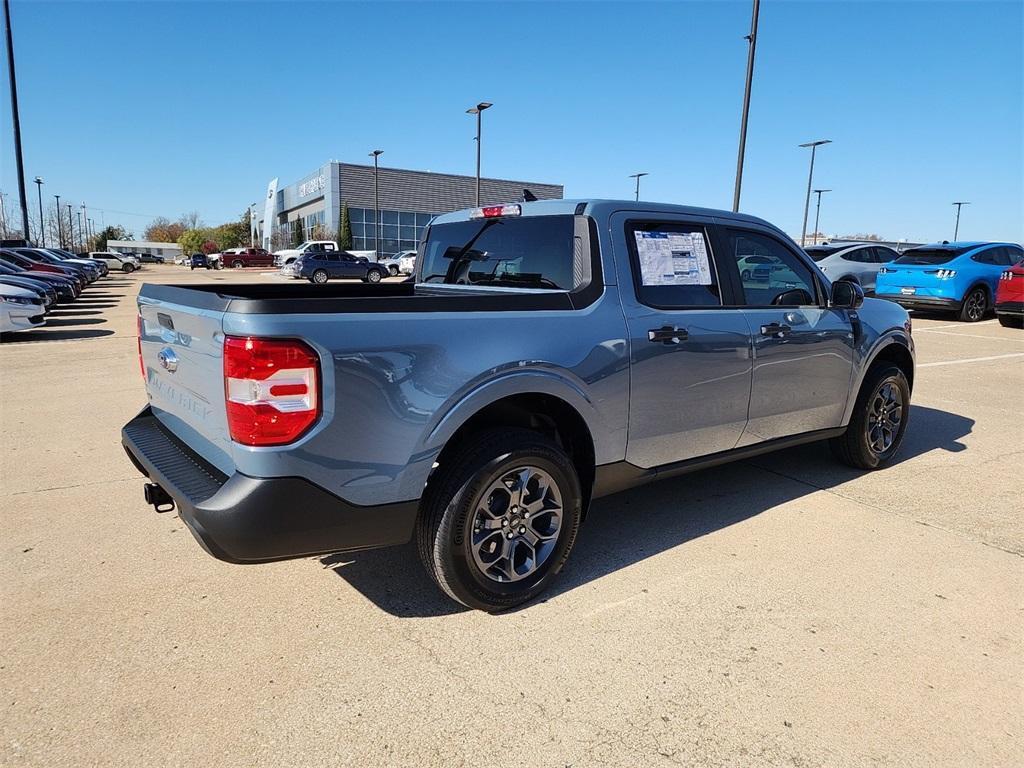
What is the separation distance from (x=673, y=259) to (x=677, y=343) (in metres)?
0.48

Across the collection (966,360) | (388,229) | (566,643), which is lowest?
(566,643)

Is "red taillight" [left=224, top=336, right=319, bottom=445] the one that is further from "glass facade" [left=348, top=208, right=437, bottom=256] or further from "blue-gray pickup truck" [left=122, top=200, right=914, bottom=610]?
"glass facade" [left=348, top=208, right=437, bottom=256]

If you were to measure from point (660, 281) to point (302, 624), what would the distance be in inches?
92.5

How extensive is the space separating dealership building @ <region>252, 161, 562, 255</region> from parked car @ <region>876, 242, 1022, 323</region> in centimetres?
4919

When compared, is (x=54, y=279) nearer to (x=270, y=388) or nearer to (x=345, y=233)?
(x=270, y=388)

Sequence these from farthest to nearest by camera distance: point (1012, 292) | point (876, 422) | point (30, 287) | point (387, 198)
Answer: point (387, 198)
point (30, 287)
point (1012, 292)
point (876, 422)

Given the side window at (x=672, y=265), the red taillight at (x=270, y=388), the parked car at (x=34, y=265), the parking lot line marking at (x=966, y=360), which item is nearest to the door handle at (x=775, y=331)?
the side window at (x=672, y=265)

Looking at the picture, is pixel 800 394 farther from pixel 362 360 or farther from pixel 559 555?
pixel 362 360

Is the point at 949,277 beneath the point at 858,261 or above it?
beneath

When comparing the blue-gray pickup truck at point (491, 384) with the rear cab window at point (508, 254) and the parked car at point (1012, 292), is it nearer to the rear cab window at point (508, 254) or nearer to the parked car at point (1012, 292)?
the rear cab window at point (508, 254)

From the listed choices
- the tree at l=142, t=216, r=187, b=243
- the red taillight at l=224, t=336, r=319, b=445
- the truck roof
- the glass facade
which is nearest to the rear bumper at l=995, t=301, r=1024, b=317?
the truck roof

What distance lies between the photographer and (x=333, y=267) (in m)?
35.8

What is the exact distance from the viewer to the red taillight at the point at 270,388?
2350 millimetres

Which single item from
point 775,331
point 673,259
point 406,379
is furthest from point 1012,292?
point 406,379
